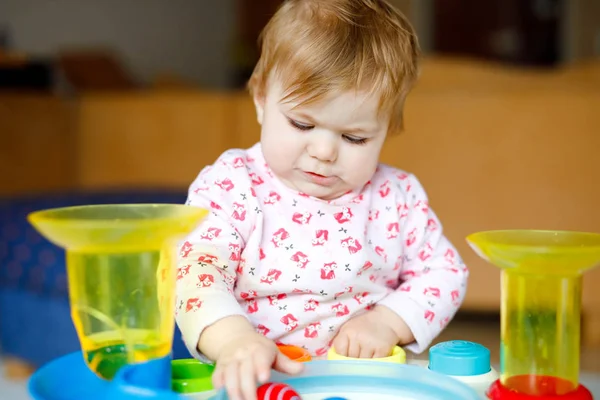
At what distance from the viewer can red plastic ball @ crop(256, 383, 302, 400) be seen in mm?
572

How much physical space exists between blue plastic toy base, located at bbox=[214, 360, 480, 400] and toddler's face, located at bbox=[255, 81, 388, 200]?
0.71 feet

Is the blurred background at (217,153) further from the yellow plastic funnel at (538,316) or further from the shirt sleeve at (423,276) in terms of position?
the yellow plastic funnel at (538,316)

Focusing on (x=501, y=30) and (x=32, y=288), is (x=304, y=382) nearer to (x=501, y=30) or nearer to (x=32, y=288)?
(x=32, y=288)

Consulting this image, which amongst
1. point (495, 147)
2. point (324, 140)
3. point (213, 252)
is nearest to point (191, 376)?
point (213, 252)

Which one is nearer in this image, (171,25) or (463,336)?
(463,336)

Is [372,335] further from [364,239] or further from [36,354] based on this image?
[36,354]

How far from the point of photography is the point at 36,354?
1.96 metres

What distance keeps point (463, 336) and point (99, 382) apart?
1.88 meters

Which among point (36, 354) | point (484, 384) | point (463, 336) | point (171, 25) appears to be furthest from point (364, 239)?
point (171, 25)

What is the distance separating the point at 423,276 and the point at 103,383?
41 centimetres

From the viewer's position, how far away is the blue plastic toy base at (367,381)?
25.1 inches

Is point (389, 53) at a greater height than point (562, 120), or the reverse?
point (389, 53)

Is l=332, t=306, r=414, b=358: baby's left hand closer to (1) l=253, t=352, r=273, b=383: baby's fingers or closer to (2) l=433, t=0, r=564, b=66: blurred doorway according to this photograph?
(1) l=253, t=352, r=273, b=383: baby's fingers

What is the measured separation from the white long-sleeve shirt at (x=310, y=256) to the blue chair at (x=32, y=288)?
43.3 inches
